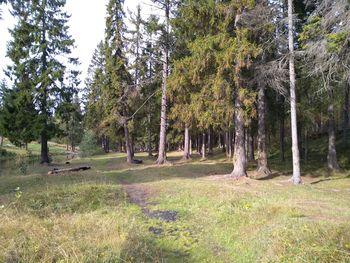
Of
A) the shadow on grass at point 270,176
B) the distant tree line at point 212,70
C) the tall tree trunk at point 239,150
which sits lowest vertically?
the shadow on grass at point 270,176

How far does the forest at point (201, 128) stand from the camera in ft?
19.0

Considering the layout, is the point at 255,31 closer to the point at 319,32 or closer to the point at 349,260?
the point at 319,32

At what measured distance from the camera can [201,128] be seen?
19828 millimetres

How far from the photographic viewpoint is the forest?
19.0ft

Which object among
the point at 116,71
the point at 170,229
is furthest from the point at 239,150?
the point at 116,71

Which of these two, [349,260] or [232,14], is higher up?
[232,14]

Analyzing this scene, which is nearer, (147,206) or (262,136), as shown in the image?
(147,206)

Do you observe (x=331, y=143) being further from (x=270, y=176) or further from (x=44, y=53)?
(x=44, y=53)

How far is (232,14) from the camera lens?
1538 centimetres

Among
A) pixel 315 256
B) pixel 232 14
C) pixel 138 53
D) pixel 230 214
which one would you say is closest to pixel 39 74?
pixel 138 53

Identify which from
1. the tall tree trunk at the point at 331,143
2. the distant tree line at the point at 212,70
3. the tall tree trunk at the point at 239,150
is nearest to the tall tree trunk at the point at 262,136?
the distant tree line at the point at 212,70

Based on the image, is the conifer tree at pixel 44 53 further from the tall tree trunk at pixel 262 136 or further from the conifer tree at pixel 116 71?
the tall tree trunk at pixel 262 136

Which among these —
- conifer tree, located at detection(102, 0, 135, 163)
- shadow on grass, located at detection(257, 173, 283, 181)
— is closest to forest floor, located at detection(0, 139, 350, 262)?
shadow on grass, located at detection(257, 173, 283, 181)

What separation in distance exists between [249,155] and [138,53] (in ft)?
39.9
